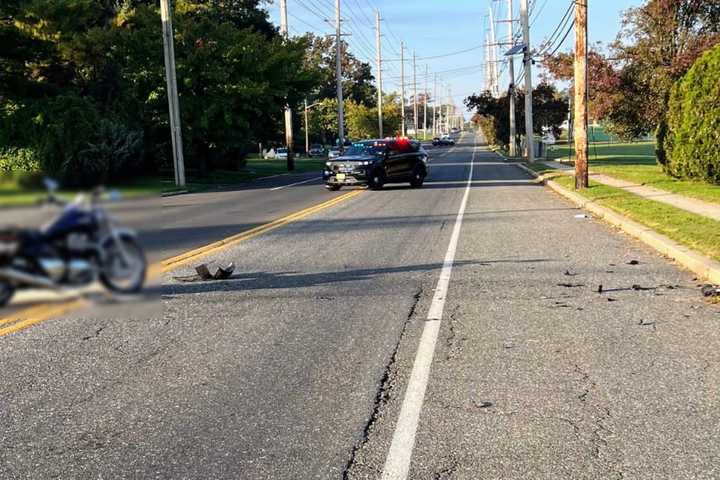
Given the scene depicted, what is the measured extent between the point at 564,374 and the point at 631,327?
1.65m

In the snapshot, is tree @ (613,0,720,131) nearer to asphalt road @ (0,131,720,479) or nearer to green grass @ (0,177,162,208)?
asphalt road @ (0,131,720,479)

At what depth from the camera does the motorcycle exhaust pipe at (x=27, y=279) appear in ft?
1.78

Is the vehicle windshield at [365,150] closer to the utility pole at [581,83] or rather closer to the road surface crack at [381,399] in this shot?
the utility pole at [581,83]

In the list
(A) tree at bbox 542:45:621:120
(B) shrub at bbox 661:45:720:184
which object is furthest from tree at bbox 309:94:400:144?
(B) shrub at bbox 661:45:720:184

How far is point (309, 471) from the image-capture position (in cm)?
467

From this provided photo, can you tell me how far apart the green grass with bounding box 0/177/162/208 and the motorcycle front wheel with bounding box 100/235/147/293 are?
63mm

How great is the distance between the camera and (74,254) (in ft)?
1.91

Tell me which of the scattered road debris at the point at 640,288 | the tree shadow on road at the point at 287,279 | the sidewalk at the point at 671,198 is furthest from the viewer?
the sidewalk at the point at 671,198

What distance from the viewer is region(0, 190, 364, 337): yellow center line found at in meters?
0.66

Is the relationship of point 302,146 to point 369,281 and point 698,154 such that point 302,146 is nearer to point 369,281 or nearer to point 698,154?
point 698,154

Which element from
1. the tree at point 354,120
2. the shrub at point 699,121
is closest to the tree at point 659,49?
the shrub at point 699,121

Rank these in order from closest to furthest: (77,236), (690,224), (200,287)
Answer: (77,236)
(200,287)
(690,224)

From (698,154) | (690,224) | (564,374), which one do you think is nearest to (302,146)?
(698,154)

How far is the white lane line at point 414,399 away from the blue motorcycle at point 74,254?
4186 mm
